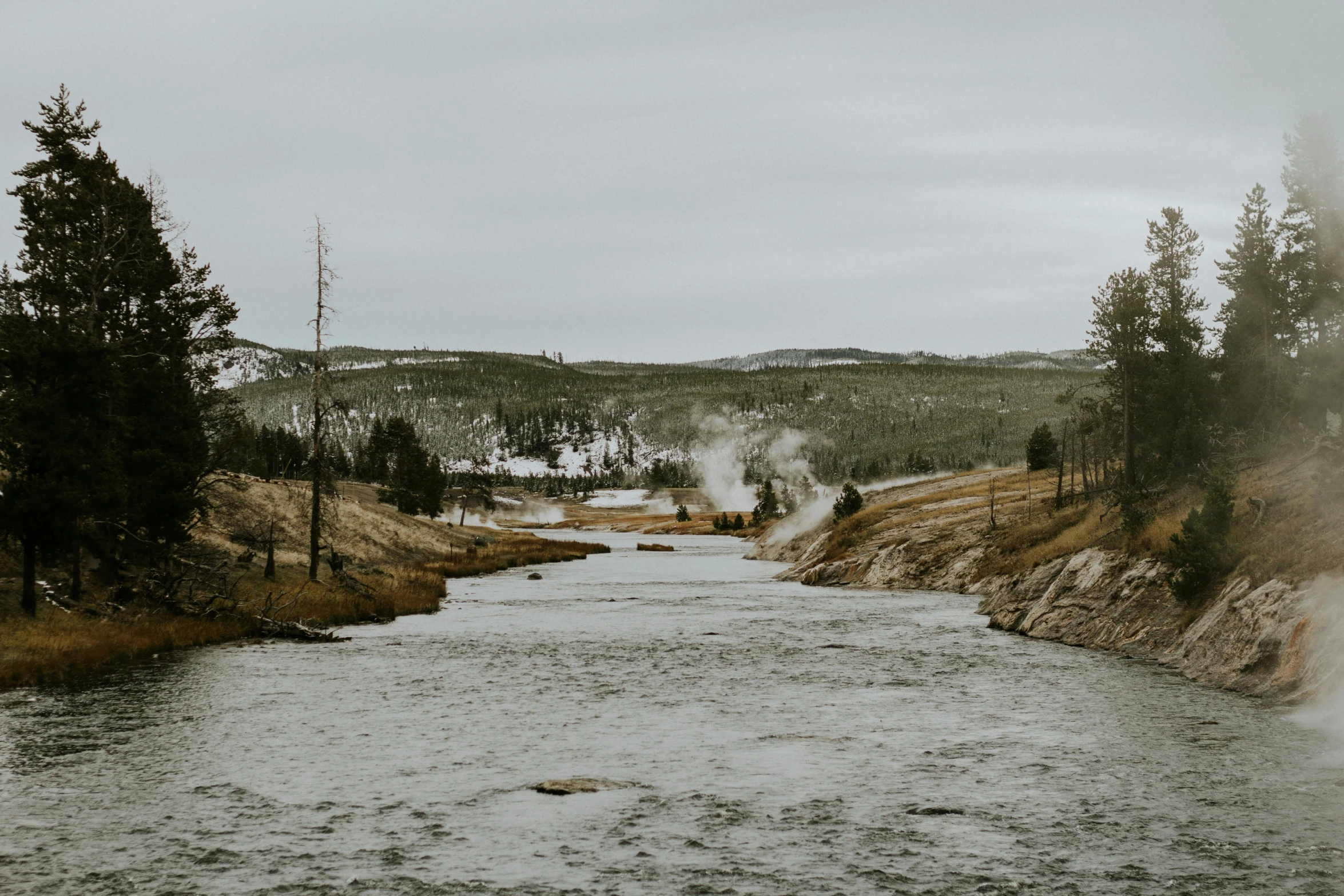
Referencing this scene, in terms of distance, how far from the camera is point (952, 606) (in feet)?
164

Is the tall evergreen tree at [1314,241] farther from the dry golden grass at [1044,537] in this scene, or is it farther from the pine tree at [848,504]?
the pine tree at [848,504]

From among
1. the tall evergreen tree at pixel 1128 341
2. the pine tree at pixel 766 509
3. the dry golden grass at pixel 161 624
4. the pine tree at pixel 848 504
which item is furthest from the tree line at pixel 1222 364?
the pine tree at pixel 766 509

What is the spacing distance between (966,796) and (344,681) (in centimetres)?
1785

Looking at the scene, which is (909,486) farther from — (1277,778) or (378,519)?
(1277,778)

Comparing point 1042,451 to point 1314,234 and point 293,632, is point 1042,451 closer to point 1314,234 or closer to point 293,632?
point 1314,234

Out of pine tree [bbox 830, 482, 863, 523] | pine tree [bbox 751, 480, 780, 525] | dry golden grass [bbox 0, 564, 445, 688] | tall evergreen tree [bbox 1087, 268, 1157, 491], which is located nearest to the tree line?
tall evergreen tree [bbox 1087, 268, 1157, 491]

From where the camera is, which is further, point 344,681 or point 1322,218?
point 1322,218

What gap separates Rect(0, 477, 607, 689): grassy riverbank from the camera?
29.6m

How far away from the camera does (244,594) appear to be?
143 ft

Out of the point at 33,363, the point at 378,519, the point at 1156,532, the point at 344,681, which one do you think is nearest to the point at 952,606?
the point at 1156,532

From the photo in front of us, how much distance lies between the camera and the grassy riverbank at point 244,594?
29.6 meters

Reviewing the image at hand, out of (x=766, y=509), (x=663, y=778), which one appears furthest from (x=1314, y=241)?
(x=766, y=509)

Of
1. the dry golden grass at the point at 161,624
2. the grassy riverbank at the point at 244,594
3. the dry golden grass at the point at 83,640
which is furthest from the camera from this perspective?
the grassy riverbank at the point at 244,594

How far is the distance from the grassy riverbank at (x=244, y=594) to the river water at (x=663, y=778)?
5.92ft
